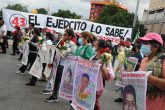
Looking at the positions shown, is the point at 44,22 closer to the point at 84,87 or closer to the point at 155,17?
the point at 84,87

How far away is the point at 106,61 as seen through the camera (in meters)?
6.49

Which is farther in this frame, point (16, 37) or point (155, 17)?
point (155, 17)

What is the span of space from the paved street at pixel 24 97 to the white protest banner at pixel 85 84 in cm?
178

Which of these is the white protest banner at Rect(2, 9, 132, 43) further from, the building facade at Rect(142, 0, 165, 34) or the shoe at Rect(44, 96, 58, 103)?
the building facade at Rect(142, 0, 165, 34)

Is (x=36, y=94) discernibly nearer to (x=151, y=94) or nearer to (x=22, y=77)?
(x=22, y=77)

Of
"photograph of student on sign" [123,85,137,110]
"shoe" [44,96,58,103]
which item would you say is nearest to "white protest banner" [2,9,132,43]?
"shoe" [44,96,58,103]

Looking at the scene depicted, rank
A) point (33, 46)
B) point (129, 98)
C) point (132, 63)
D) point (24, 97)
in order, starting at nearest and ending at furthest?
point (129, 98), point (24, 97), point (132, 63), point (33, 46)

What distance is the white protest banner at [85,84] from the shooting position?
6598 mm

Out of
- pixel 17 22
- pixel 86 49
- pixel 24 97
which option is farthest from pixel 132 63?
pixel 17 22

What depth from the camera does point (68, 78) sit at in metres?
Answer: 7.81

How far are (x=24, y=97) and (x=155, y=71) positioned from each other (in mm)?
5448

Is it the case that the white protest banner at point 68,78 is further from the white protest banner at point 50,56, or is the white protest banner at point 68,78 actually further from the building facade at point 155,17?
the building facade at point 155,17

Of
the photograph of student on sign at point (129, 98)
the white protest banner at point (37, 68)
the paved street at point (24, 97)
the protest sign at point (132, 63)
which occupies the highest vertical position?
the photograph of student on sign at point (129, 98)

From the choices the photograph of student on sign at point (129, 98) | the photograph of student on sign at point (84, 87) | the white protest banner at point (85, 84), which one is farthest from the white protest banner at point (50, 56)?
the photograph of student on sign at point (129, 98)
